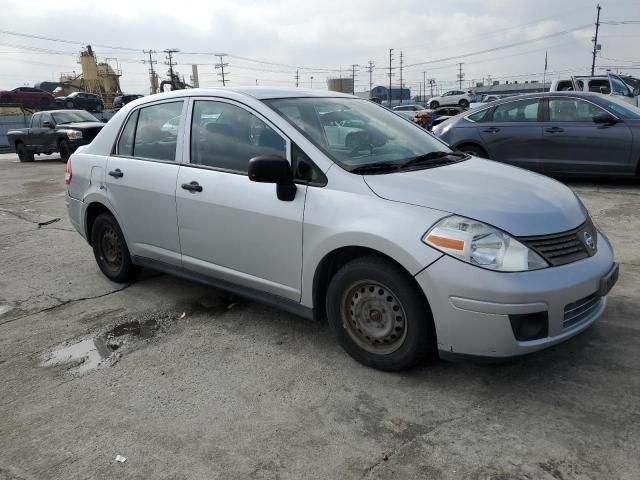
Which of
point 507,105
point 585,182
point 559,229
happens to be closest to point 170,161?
point 559,229

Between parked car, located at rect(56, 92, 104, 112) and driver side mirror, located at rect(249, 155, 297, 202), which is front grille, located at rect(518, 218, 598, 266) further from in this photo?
parked car, located at rect(56, 92, 104, 112)

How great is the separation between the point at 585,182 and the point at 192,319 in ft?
23.7

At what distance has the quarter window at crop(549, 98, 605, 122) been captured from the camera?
26.0ft

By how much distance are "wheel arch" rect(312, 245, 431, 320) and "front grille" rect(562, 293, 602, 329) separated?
925mm

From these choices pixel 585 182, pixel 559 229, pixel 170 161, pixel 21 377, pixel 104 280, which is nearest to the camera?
pixel 559 229

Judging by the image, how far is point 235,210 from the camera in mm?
3490

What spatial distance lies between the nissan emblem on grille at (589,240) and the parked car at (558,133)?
5493mm

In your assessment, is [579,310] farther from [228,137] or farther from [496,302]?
[228,137]

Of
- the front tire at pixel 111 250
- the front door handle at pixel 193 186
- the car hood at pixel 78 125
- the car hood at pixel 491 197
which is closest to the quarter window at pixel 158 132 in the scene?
the front door handle at pixel 193 186

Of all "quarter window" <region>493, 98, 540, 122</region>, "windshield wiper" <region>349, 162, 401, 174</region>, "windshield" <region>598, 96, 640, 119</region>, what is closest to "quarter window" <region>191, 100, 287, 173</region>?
"windshield wiper" <region>349, 162, 401, 174</region>

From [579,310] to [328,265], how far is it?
1.39m

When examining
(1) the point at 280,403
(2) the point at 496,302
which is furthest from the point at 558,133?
(1) the point at 280,403

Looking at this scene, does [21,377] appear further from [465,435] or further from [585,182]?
[585,182]

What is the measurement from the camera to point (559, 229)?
2.84m
